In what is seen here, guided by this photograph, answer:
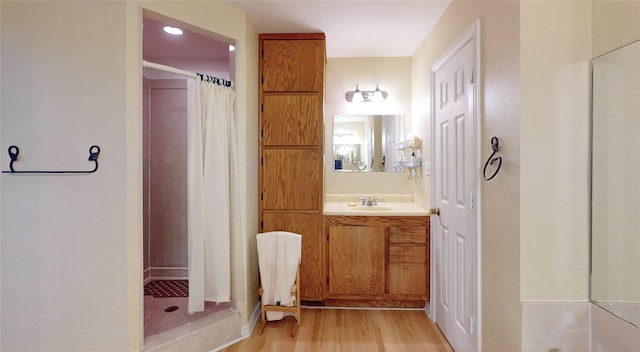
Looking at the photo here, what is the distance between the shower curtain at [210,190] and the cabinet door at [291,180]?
41cm

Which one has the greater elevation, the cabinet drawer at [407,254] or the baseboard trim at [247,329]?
the cabinet drawer at [407,254]

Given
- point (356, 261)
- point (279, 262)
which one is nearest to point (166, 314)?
point (279, 262)

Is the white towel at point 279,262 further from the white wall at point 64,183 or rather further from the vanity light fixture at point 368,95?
the vanity light fixture at point 368,95

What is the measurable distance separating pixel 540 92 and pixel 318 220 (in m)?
1.83

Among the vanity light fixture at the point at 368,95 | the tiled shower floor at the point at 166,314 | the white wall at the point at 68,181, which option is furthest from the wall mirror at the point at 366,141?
the white wall at the point at 68,181

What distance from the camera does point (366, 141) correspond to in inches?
131

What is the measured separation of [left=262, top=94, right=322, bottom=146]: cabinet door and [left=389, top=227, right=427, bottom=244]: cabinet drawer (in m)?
1.01

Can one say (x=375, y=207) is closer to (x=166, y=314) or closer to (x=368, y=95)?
(x=368, y=95)

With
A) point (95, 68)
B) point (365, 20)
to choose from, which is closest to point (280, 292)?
point (95, 68)

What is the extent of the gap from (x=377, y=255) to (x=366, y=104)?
162 centimetres

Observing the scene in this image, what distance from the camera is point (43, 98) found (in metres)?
1.68

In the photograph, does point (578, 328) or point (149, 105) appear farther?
point (149, 105)

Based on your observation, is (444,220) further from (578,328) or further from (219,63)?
(219,63)

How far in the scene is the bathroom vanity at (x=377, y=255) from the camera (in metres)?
2.65
